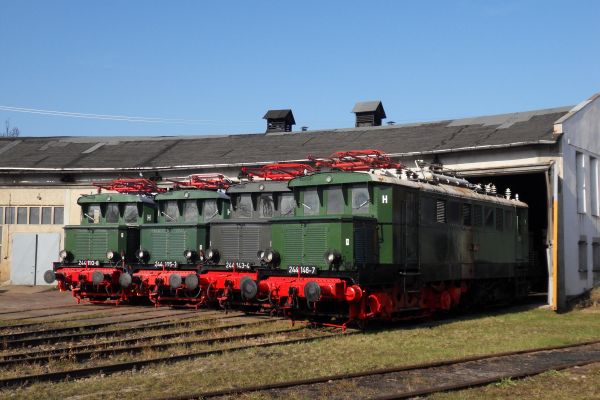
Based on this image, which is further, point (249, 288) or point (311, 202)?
point (311, 202)

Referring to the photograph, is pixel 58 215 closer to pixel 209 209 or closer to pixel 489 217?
pixel 209 209

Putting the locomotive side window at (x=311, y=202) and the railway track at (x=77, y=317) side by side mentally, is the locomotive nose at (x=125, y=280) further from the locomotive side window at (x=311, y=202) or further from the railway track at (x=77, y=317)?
the locomotive side window at (x=311, y=202)

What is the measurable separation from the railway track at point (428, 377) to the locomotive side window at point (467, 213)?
5.90m

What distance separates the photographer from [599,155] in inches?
944

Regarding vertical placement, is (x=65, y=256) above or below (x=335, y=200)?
below

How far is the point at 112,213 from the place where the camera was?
20984 mm

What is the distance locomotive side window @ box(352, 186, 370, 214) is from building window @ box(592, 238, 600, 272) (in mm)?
12556

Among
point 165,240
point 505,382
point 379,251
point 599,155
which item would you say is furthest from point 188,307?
point 599,155

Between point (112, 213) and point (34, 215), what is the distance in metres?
8.53

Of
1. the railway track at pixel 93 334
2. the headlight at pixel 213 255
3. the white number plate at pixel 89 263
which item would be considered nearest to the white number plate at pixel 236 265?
the headlight at pixel 213 255

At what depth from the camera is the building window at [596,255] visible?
914 inches

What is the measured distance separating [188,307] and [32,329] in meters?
5.48

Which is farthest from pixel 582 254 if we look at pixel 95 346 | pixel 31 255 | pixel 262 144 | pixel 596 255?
pixel 31 255

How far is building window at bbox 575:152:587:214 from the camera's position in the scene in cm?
2220
